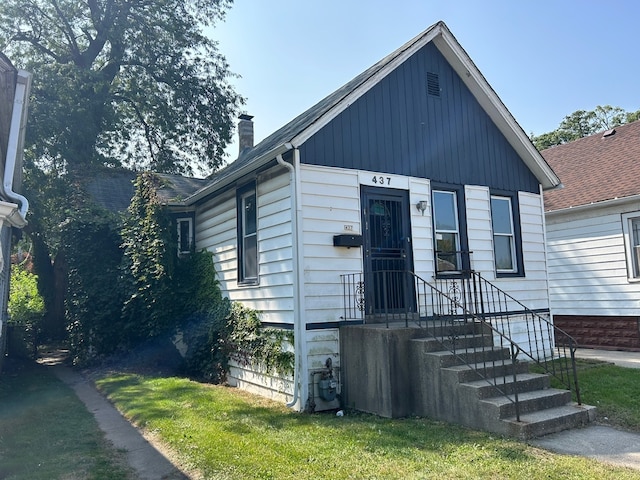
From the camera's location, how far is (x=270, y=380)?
8305 mm

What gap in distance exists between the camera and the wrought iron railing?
6.54 m

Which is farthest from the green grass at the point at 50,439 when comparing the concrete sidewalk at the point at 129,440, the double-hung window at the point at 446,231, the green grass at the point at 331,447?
the double-hung window at the point at 446,231

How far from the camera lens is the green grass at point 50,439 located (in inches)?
193

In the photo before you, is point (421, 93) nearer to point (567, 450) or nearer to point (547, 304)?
point (547, 304)

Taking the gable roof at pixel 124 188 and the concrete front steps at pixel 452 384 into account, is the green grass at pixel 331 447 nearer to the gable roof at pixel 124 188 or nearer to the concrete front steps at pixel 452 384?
the concrete front steps at pixel 452 384

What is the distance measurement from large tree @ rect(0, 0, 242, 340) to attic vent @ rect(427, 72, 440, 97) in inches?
443

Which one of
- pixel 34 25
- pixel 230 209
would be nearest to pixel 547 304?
pixel 230 209

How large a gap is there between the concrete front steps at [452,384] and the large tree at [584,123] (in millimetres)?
33907

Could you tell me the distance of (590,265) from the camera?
1302 cm

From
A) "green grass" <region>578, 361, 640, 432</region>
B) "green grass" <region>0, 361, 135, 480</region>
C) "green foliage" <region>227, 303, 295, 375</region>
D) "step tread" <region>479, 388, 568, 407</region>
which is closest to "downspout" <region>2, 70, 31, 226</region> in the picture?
"green grass" <region>0, 361, 135, 480</region>

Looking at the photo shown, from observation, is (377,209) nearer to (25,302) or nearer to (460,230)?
(460,230)

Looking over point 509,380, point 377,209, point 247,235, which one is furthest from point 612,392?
point 247,235

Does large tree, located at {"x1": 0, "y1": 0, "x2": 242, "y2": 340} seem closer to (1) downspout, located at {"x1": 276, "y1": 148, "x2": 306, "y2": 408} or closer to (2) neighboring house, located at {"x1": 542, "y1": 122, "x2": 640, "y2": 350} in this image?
(1) downspout, located at {"x1": 276, "y1": 148, "x2": 306, "y2": 408}

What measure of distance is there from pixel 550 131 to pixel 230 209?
35.7 m
